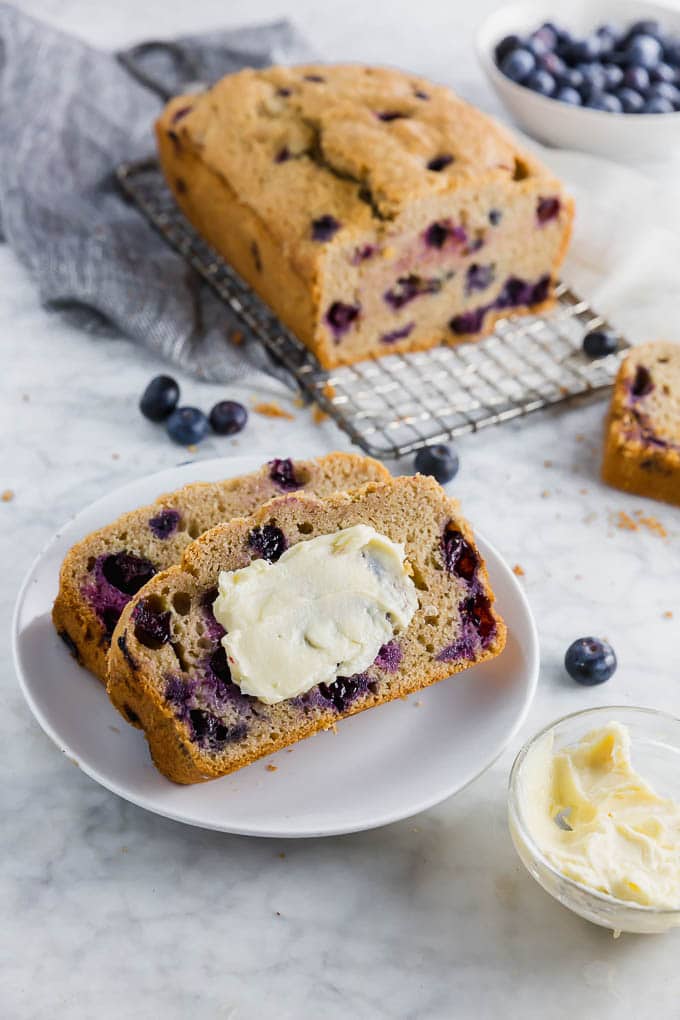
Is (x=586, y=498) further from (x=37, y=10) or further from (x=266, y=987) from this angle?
(x=37, y=10)

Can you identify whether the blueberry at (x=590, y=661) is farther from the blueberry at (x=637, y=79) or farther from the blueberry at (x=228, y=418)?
the blueberry at (x=637, y=79)

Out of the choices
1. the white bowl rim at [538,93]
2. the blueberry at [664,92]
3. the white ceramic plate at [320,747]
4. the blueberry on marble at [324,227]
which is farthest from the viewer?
the blueberry at [664,92]

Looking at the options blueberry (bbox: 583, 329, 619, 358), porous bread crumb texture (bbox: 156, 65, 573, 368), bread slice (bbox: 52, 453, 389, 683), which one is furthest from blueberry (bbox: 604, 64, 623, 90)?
bread slice (bbox: 52, 453, 389, 683)

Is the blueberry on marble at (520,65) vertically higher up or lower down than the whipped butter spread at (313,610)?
higher up

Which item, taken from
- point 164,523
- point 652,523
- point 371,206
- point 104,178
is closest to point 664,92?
point 371,206

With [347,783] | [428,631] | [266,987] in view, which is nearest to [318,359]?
[428,631]

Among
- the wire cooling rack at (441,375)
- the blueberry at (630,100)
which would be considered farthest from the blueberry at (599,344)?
the blueberry at (630,100)
